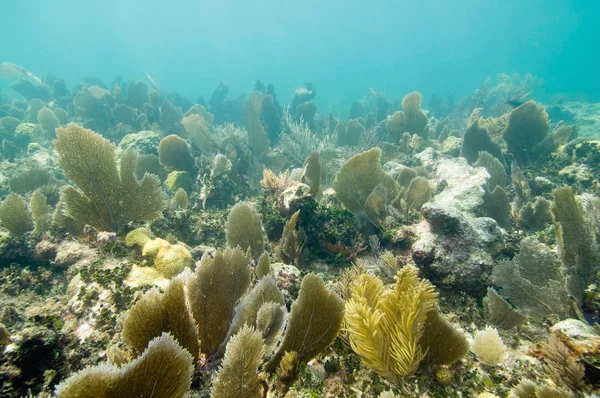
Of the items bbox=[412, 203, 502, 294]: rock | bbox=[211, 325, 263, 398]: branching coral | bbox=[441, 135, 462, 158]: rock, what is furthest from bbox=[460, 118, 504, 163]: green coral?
bbox=[211, 325, 263, 398]: branching coral

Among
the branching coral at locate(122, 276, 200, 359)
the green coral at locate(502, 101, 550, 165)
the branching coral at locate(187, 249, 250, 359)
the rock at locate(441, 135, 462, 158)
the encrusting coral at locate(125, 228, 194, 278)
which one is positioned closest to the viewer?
the branching coral at locate(122, 276, 200, 359)

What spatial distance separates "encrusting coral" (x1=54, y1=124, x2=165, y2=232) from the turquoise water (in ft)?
273

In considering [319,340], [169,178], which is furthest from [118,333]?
[169,178]

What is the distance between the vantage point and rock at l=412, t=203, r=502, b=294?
3.27 meters

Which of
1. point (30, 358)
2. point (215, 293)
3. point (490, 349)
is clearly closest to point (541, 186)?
point (490, 349)

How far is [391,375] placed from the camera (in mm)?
1780

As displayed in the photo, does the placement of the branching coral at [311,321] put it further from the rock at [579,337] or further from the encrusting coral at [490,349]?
the rock at [579,337]

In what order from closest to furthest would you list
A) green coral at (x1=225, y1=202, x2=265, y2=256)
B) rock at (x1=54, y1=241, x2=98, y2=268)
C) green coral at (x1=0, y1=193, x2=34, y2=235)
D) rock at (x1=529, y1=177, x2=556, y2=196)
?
rock at (x1=54, y1=241, x2=98, y2=268) < green coral at (x1=225, y1=202, x2=265, y2=256) < green coral at (x1=0, y1=193, x2=34, y2=235) < rock at (x1=529, y1=177, x2=556, y2=196)

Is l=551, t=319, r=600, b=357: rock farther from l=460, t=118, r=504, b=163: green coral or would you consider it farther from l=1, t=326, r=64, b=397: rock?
l=460, t=118, r=504, b=163: green coral

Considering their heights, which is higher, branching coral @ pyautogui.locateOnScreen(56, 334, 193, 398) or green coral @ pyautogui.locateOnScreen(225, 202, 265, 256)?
green coral @ pyautogui.locateOnScreen(225, 202, 265, 256)

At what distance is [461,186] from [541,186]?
2.19 m

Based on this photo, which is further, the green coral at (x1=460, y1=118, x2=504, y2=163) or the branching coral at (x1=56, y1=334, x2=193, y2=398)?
the green coral at (x1=460, y1=118, x2=504, y2=163)

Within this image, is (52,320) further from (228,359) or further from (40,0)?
(40,0)

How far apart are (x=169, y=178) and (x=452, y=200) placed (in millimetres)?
7680
